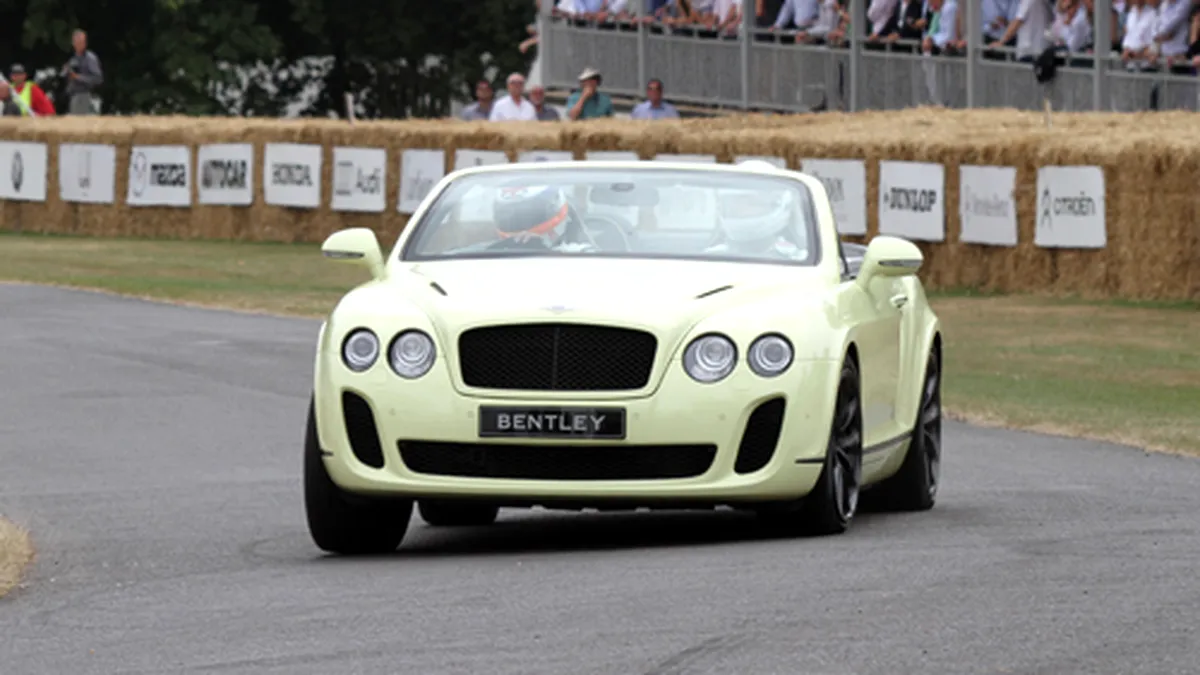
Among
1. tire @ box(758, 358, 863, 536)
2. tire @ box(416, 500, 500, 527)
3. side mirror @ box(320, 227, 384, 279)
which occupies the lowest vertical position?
tire @ box(416, 500, 500, 527)

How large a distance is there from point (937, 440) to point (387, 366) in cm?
303

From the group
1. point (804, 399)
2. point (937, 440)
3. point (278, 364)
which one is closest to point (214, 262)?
point (278, 364)

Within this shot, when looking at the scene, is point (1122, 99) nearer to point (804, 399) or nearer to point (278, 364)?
point (278, 364)

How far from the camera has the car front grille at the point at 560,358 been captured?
9703 millimetres

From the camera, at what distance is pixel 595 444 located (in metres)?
9.67

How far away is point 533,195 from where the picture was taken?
1100cm

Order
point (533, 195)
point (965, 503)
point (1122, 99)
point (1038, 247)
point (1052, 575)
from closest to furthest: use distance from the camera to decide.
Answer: point (1052, 575)
point (533, 195)
point (965, 503)
point (1038, 247)
point (1122, 99)

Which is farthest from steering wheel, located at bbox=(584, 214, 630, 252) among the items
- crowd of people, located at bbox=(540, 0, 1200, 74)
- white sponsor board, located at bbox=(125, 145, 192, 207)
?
white sponsor board, located at bbox=(125, 145, 192, 207)

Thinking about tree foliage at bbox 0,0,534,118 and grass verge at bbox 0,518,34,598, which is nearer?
grass verge at bbox 0,518,34,598

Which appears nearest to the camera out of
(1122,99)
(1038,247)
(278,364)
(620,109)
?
(278,364)

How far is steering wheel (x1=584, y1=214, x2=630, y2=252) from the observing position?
420 inches

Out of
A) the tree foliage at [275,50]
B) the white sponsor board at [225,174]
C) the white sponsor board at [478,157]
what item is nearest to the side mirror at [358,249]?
the white sponsor board at [478,157]

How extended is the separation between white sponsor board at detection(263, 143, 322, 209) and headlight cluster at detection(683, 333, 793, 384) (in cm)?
2679

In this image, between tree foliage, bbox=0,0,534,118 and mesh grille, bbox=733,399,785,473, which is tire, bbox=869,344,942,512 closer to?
mesh grille, bbox=733,399,785,473
